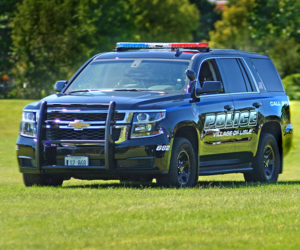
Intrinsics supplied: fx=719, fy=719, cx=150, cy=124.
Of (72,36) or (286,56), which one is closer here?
(72,36)

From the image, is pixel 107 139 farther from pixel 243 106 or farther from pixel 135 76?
pixel 243 106

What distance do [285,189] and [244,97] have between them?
2.13m

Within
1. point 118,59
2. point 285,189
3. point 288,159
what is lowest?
point 288,159

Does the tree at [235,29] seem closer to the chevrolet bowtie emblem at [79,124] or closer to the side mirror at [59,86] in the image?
the side mirror at [59,86]

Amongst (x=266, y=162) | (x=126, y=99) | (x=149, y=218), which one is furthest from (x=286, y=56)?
(x=149, y=218)

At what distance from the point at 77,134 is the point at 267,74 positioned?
15.4ft

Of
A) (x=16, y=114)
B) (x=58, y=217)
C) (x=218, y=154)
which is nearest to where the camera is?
(x=58, y=217)

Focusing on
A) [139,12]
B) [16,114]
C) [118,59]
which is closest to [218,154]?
[118,59]

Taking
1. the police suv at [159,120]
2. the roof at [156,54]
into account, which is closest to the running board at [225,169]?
the police suv at [159,120]

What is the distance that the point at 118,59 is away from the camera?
37.2ft

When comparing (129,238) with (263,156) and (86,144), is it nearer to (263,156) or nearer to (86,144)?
(86,144)

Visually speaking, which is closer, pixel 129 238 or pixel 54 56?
pixel 129 238

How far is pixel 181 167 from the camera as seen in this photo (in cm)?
1016

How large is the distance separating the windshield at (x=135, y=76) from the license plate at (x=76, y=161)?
152cm
